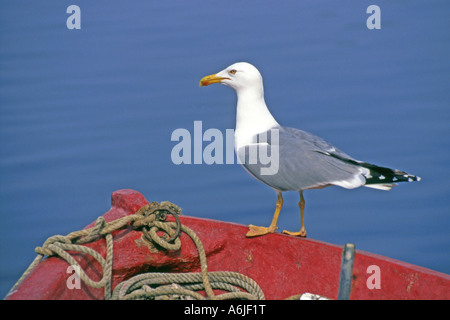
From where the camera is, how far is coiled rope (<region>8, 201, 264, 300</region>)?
2.48 metres

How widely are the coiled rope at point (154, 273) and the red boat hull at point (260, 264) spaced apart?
54 mm

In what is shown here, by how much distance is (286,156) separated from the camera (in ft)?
9.16

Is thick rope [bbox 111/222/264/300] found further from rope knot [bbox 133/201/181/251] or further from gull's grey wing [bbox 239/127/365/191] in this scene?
gull's grey wing [bbox 239/127/365/191]

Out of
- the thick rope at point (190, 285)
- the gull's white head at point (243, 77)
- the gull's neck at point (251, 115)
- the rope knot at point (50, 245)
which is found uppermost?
the gull's white head at point (243, 77)

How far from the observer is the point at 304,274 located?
2.74m

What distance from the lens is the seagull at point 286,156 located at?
2629 millimetres

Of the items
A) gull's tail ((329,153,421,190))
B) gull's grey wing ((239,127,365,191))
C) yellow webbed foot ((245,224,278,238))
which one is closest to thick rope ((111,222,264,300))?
yellow webbed foot ((245,224,278,238))

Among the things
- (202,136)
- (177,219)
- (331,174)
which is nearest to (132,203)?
(177,219)

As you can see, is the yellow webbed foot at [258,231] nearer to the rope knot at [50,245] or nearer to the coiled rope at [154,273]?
the coiled rope at [154,273]

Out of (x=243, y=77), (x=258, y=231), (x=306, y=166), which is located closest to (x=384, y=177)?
(x=306, y=166)

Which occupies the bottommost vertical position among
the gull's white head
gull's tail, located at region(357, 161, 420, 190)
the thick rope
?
the thick rope

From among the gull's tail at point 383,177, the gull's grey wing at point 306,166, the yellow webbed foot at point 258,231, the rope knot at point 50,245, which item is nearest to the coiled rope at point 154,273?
the rope knot at point 50,245
